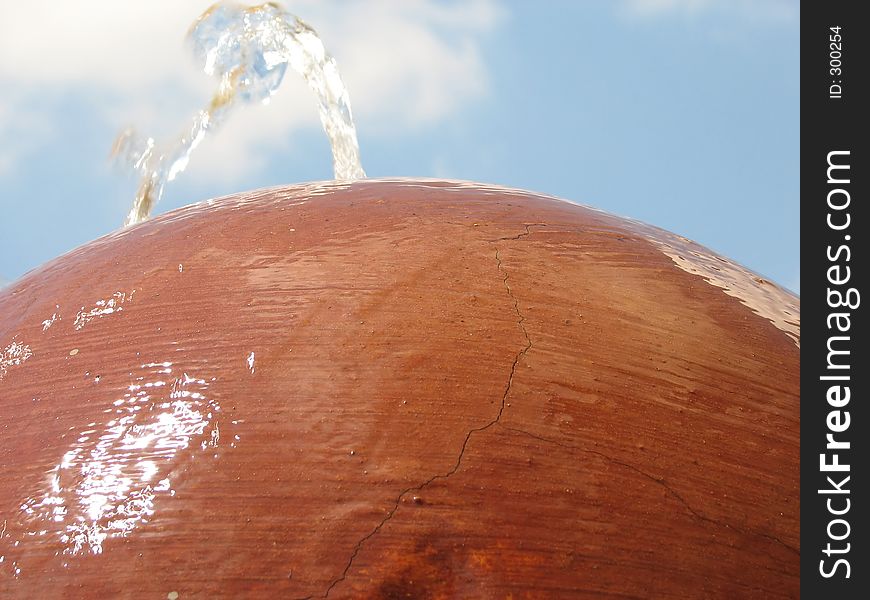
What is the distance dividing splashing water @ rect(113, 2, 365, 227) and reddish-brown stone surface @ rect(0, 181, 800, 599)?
11.5 ft

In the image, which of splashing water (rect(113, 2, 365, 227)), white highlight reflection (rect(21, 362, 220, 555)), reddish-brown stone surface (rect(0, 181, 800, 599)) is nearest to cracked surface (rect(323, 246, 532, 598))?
reddish-brown stone surface (rect(0, 181, 800, 599))

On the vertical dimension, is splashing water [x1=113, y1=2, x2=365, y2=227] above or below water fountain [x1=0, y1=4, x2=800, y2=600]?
above

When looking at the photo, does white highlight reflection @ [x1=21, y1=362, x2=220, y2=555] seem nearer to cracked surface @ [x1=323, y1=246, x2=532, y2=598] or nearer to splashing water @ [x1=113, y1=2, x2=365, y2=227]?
cracked surface @ [x1=323, y1=246, x2=532, y2=598]

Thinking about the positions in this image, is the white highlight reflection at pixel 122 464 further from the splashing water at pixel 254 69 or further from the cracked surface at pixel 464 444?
the splashing water at pixel 254 69

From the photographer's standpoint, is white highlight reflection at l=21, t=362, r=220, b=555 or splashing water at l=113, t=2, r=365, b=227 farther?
splashing water at l=113, t=2, r=365, b=227

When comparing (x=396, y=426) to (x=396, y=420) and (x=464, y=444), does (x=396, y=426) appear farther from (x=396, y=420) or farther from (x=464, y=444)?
(x=464, y=444)

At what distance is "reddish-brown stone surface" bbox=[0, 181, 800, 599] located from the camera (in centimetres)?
190

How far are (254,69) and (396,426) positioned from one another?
4.42 meters

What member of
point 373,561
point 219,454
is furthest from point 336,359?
point 373,561

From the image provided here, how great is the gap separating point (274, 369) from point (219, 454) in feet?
0.67

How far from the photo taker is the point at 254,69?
600 cm

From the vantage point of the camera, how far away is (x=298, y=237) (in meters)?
2.44
